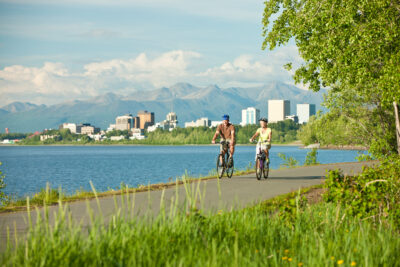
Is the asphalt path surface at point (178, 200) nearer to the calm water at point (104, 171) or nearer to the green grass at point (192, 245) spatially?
the green grass at point (192, 245)

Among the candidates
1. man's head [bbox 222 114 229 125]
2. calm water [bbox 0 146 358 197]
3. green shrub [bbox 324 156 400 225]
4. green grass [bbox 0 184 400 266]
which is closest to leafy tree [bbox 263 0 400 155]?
man's head [bbox 222 114 229 125]

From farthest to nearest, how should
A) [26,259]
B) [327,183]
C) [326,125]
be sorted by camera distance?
[326,125], [327,183], [26,259]

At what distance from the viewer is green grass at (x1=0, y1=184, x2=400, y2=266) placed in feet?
15.5

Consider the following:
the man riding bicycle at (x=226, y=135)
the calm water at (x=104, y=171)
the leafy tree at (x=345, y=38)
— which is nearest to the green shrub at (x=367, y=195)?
the leafy tree at (x=345, y=38)

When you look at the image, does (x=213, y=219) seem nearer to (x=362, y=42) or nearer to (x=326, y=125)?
(x=362, y=42)

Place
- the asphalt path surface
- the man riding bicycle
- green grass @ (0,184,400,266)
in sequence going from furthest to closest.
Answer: the man riding bicycle < the asphalt path surface < green grass @ (0,184,400,266)

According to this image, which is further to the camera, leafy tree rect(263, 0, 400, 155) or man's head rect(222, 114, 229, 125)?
man's head rect(222, 114, 229, 125)

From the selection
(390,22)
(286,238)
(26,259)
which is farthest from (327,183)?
(390,22)

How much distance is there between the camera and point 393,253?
18.9 feet

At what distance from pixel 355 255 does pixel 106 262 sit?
270cm

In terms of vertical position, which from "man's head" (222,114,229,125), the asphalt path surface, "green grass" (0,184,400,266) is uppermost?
"man's head" (222,114,229,125)

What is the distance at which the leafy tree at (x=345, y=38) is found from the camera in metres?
14.3

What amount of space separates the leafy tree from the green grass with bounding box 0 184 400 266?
891 centimetres

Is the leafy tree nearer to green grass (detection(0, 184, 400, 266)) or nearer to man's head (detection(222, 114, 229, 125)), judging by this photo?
man's head (detection(222, 114, 229, 125))
